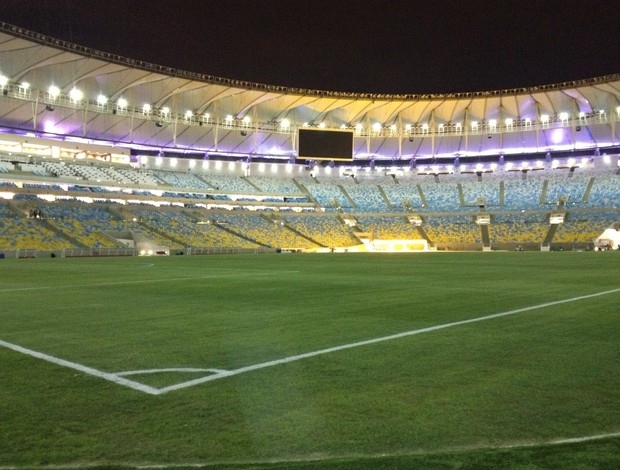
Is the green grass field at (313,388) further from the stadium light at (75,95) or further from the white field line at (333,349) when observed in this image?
the stadium light at (75,95)

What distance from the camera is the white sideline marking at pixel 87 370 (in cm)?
550

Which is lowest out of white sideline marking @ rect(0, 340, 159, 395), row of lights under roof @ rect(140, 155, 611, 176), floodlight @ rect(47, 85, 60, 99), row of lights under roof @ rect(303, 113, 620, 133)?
white sideline marking @ rect(0, 340, 159, 395)

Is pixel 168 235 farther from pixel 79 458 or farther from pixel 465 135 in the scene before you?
pixel 79 458

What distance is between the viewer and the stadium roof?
5647 centimetres

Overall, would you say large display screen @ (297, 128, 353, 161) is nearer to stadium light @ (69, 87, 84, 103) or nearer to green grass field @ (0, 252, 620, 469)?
stadium light @ (69, 87, 84, 103)

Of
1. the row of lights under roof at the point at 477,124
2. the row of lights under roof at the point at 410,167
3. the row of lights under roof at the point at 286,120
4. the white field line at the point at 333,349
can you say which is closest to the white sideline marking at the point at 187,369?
the white field line at the point at 333,349

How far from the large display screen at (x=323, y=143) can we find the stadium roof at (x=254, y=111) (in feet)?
20.9

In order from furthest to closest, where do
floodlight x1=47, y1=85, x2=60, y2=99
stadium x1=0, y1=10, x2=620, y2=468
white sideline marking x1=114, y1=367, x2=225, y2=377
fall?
floodlight x1=47, y1=85, x2=60, y2=99, white sideline marking x1=114, y1=367, x2=225, y2=377, stadium x1=0, y1=10, x2=620, y2=468

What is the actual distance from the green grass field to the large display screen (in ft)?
185

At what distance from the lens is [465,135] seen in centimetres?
8056

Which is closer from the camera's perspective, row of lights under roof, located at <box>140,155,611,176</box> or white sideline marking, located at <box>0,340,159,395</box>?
white sideline marking, located at <box>0,340,159,395</box>

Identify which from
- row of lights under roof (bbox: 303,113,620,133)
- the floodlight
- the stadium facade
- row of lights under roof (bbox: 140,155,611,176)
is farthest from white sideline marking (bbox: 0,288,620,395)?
row of lights under roof (bbox: 140,155,611,176)

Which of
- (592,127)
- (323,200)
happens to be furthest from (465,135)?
(323,200)

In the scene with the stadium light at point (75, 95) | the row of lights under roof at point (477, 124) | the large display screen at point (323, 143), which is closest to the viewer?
the stadium light at point (75, 95)
